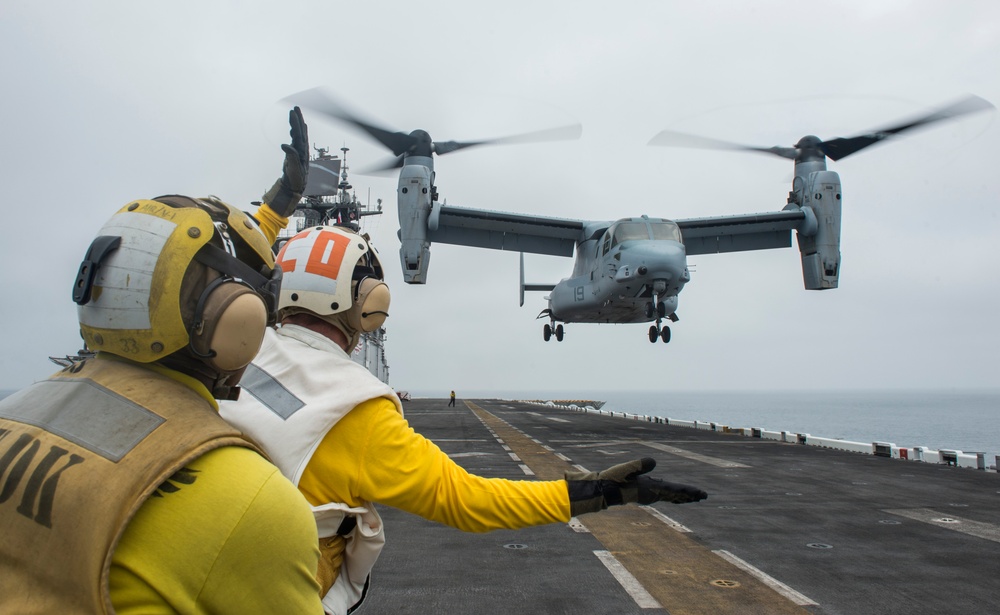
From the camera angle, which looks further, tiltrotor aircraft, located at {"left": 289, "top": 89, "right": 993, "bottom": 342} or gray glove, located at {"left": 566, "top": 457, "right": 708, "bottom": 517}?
tiltrotor aircraft, located at {"left": 289, "top": 89, "right": 993, "bottom": 342}

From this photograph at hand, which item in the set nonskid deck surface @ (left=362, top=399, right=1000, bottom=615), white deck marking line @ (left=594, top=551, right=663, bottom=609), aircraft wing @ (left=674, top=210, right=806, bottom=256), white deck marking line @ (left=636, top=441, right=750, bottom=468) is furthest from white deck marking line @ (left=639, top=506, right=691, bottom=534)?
aircraft wing @ (left=674, top=210, right=806, bottom=256)

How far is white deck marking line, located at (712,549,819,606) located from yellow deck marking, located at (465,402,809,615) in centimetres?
6

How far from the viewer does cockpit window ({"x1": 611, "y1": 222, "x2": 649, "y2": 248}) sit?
21.2 m

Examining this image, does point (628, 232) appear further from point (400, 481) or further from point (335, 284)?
point (400, 481)

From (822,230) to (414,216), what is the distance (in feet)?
49.3

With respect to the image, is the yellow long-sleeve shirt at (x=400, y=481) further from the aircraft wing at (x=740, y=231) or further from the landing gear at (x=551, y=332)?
the landing gear at (x=551, y=332)

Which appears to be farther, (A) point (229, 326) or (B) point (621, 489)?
(B) point (621, 489)

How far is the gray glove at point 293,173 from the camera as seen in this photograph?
11.4ft

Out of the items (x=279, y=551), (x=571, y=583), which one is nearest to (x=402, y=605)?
(x=571, y=583)

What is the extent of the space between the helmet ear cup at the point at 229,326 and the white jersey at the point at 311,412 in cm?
63

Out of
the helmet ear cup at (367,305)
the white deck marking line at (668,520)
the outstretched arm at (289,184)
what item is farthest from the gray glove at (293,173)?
the white deck marking line at (668,520)

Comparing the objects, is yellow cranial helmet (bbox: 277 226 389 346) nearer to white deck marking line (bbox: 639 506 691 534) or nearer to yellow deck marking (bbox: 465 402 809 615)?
yellow deck marking (bbox: 465 402 809 615)

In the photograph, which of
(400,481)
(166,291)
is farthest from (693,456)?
(166,291)

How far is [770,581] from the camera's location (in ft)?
20.6
